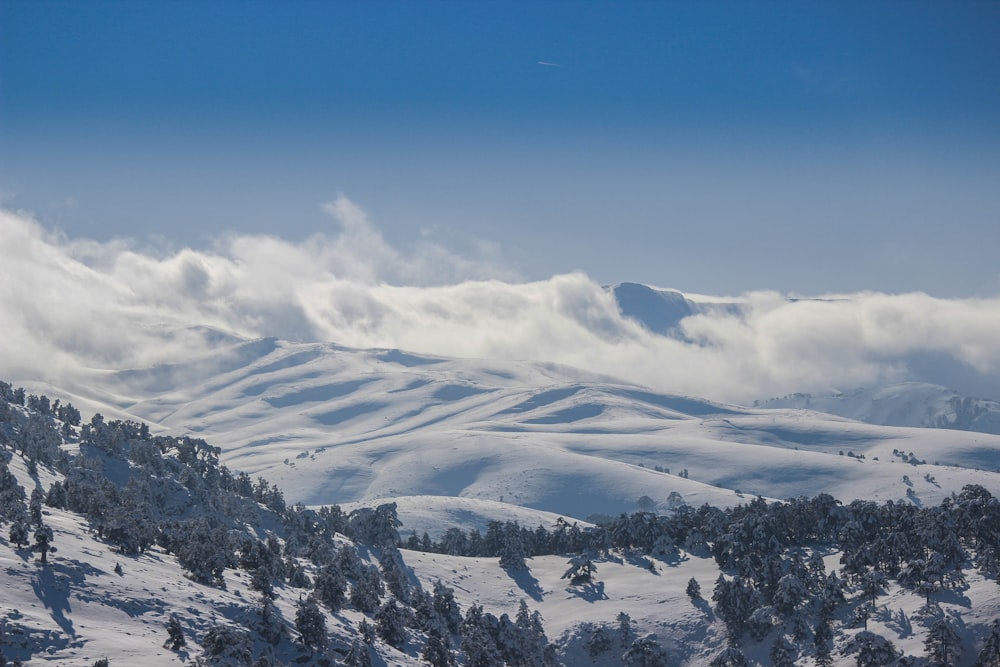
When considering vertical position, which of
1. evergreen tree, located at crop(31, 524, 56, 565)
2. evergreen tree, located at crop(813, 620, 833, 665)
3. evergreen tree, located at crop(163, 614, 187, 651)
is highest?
evergreen tree, located at crop(31, 524, 56, 565)

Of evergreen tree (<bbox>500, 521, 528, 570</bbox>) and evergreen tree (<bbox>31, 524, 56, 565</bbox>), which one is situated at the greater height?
evergreen tree (<bbox>31, 524, 56, 565</bbox>)

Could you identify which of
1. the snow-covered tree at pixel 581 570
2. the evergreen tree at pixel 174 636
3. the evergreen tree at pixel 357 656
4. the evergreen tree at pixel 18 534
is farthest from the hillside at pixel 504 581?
the evergreen tree at pixel 18 534

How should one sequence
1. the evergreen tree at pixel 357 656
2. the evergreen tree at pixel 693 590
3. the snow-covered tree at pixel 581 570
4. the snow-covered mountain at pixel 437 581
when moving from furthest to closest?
the snow-covered tree at pixel 581 570
the evergreen tree at pixel 693 590
the evergreen tree at pixel 357 656
the snow-covered mountain at pixel 437 581

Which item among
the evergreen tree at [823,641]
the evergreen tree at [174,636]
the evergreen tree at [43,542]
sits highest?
the evergreen tree at [43,542]

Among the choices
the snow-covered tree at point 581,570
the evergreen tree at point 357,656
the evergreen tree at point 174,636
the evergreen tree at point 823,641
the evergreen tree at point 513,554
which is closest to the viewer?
the evergreen tree at point 174,636

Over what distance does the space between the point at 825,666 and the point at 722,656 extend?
16144mm

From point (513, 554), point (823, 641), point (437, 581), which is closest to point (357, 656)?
point (437, 581)

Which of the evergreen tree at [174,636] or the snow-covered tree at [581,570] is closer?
the evergreen tree at [174,636]

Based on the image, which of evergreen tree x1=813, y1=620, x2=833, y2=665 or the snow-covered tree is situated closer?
evergreen tree x1=813, y1=620, x2=833, y2=665

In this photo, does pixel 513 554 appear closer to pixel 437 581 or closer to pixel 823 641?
pixel 437 581

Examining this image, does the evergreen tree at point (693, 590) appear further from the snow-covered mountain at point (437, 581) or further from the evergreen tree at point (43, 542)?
the evergreen tree at point (43, 542)

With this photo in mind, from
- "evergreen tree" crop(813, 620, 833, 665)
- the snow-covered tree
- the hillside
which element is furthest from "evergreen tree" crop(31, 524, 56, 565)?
"evergreen tree" crop(813, 620, 833, 665)

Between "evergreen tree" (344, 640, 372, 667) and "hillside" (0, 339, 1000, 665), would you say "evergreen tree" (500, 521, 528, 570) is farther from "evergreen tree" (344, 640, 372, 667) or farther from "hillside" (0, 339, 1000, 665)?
"evergreen tree" (344, 640, 372, 667)

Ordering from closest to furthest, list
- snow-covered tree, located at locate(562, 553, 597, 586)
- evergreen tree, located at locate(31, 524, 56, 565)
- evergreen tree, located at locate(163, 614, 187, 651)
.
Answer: evergreen tree, located at locate(163, 614, 187, 651) < evergreen tree, located at locate(31, 524, 56, 565) < snow-covered tree, located at locate(562, 553, 597, 586)
